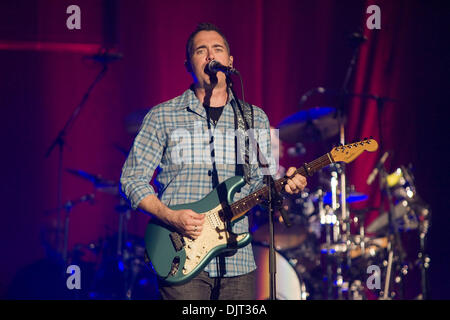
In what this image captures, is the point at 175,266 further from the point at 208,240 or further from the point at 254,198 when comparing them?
the point at 254,198

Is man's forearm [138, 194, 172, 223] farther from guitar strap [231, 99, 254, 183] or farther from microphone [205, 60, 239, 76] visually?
microphone [205, 60, 239, 76]

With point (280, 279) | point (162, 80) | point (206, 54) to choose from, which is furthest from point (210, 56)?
point (162, 80)

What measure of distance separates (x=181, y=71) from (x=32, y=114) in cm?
180

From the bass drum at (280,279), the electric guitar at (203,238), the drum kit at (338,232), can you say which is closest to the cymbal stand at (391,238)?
the drum kit at (338,232)

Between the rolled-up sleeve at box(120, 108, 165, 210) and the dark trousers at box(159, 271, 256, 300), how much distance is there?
535mm

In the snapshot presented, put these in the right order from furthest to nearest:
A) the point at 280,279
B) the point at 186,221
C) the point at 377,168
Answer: the point at 377,168, the point at 280,279, the point at 186,221

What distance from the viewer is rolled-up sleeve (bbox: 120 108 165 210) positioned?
336 cm

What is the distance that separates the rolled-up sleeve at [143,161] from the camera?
11.0 ft

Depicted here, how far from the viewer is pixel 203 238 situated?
3316 millimetres

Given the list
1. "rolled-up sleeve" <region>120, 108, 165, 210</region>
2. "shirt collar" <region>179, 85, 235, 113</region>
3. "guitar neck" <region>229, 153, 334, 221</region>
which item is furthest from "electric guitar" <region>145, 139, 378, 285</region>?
"shirt collar" <region>179, 85, 235, 113</region>

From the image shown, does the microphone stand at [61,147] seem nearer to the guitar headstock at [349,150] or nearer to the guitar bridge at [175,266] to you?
the guitar bridge at [175,266]

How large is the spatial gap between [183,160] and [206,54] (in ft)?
2.33
